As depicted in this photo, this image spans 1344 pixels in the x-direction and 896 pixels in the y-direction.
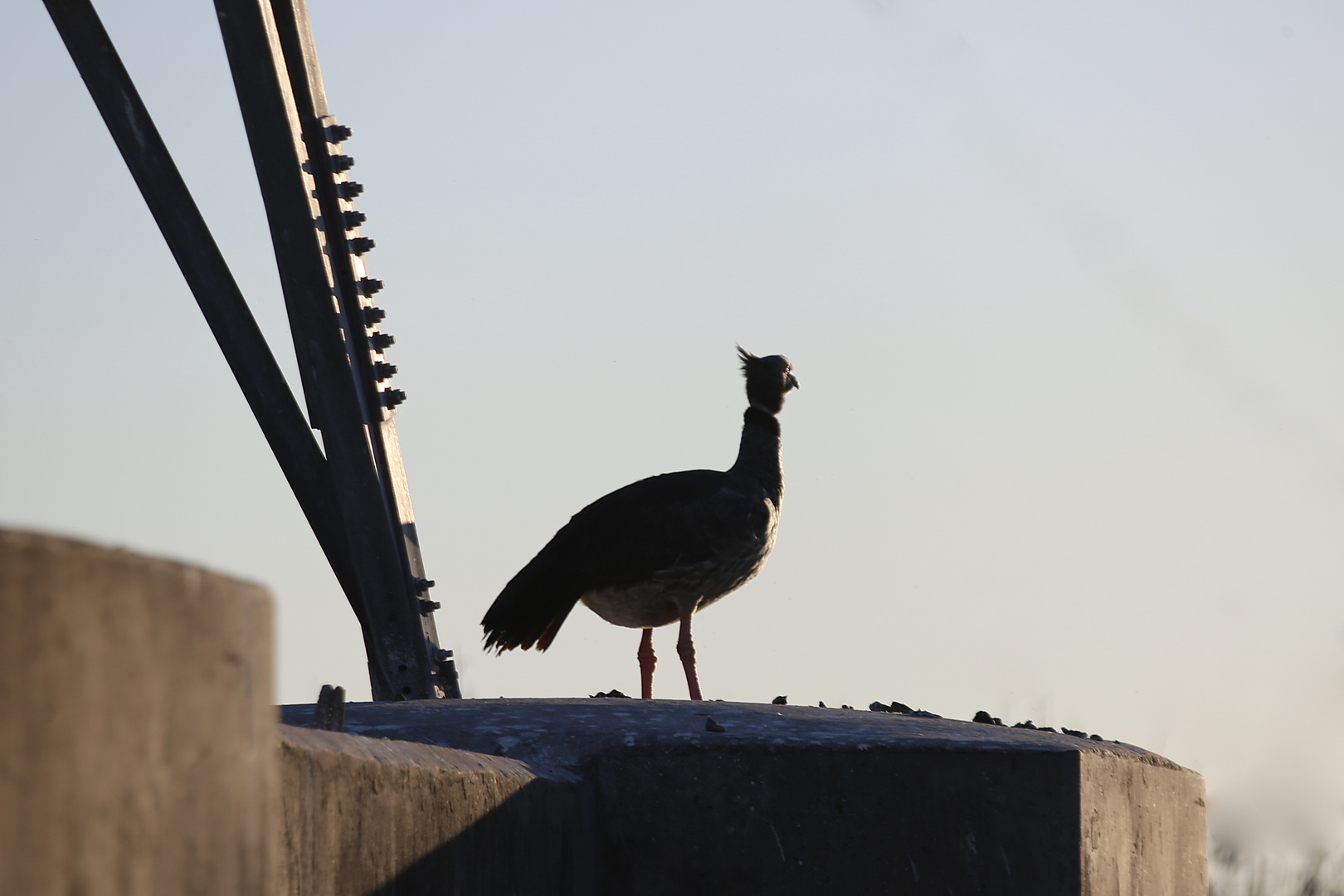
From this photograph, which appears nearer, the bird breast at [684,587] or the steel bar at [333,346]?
the steel bar at [333,346]

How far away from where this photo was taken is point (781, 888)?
479 centimetres

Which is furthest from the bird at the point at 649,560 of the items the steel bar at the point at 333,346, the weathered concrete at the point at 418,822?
the weathered concrete at the point at 418,822

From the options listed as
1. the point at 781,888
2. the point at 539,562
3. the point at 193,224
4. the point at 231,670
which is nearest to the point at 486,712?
the point at 781,888

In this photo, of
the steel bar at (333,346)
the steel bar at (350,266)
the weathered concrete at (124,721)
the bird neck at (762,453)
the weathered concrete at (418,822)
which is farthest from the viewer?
the bird neck at (762,453)

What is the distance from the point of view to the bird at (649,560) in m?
7.99

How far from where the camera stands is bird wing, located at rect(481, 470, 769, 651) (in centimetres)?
798

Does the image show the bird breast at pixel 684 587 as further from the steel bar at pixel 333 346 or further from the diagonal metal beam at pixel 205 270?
the diagonal metal beam at pixel 205 270

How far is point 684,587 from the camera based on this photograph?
8.26m

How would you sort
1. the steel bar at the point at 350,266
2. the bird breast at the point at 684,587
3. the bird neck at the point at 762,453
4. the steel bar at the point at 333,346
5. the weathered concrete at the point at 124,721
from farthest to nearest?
the bird neck at the point at 762,453, the bird breast at the point at 684,587, the steel bar at the point at 350,266, the steel bar at the point at 333,346, the weathered concrete at the point at 124,721

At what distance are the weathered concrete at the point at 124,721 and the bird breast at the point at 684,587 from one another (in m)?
6.62

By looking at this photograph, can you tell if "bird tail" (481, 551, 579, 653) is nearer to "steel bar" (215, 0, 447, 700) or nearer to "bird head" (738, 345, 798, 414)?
"steel bar" (215, 0, 447, 700)

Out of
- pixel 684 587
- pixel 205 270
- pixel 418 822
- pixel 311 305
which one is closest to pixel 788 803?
pixel 418 822

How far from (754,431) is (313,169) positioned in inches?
122

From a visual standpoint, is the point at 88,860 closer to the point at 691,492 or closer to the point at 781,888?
the point at 781,888
